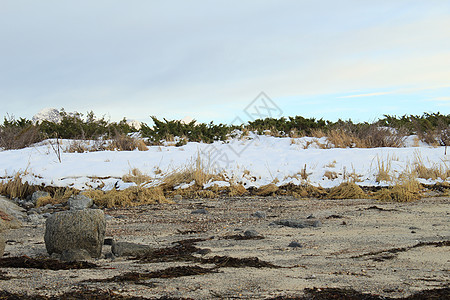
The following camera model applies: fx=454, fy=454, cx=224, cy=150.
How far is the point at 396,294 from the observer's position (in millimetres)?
3012

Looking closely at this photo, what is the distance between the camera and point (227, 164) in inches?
432

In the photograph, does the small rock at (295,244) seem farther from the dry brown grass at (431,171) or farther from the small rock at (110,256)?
the dry brown grass at (431,171)

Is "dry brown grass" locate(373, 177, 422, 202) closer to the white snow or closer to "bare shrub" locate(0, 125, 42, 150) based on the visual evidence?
the white snow

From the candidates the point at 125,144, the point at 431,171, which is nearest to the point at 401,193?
the point at 431,171

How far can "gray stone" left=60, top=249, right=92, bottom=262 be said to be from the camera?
14.5 feet

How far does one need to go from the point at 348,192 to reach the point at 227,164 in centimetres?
309

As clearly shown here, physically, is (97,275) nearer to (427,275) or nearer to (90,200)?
(427,275)

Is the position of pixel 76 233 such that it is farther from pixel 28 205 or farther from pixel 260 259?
pixel 28 205

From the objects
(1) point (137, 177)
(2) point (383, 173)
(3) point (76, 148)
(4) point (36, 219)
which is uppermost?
(3) point (76, 148)

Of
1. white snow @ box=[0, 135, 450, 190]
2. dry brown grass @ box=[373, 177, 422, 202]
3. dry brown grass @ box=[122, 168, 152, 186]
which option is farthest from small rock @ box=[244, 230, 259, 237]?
dry brown grass @ box=[122, 168, 152, 186]

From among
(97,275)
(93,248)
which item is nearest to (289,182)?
(93,248)

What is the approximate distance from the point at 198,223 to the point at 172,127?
10050 millimetres

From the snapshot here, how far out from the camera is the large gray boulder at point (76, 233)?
4645mm

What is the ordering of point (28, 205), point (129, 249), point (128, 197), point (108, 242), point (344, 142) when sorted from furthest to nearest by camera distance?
1. point (344, 142)
2. point (28, 205)
3. point (128, 197)
4. point (108, 242)
5. point (129, 249)
